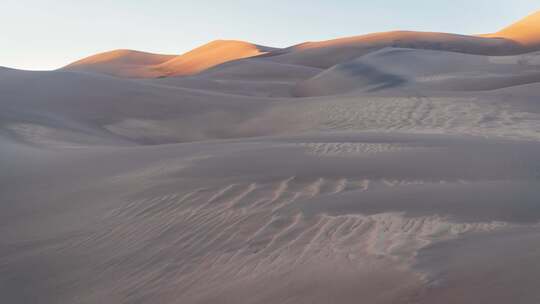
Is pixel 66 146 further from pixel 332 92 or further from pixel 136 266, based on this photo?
pixel 332 92

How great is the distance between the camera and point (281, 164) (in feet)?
12.5

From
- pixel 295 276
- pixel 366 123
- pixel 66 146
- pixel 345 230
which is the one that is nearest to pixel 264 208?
pixel 345 230

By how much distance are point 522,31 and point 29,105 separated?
1260 inches

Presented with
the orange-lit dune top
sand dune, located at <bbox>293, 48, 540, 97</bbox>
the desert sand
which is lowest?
the desert sand

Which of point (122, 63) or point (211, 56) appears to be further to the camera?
point (122, 63)

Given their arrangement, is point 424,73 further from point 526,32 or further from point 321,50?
point 526,32

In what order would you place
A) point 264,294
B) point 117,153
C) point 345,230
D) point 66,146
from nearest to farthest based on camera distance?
1. point 264,294
2. point 345,230
3. point 117,153
4. point 66,146

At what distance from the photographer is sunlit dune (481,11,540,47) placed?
104 ft

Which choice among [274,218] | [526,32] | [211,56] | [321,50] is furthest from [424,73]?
[211,56]

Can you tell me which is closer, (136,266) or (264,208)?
(136,266)

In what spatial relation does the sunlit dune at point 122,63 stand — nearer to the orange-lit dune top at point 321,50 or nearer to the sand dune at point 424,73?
the orange-lit dune top at point 321,50

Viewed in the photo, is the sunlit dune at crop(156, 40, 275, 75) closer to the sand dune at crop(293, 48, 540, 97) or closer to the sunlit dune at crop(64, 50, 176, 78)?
the sunlit dune at crop(64, 50, 176, 78)

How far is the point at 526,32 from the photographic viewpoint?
34.4m

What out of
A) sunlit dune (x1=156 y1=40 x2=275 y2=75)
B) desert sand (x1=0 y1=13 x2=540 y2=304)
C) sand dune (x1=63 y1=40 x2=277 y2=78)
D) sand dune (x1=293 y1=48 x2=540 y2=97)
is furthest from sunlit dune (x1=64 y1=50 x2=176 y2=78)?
desert sand (x1=0 y1=13 x2=540 y2=304)
